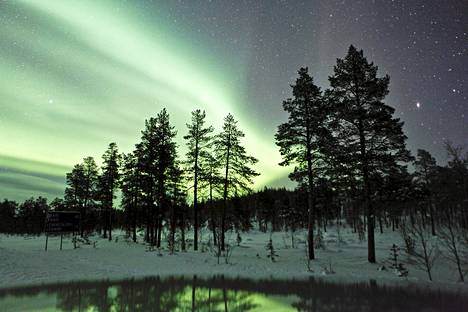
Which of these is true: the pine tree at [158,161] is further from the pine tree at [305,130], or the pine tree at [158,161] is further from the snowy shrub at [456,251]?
the snowy shrub at [456,251]

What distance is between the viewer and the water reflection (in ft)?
31.2

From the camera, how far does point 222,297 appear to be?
37.7 feet

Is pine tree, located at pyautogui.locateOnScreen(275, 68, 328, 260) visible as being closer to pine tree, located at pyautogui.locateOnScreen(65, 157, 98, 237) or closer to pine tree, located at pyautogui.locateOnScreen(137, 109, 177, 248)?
pine tree, located at pyautogui.locateOnScreen(137, 109, 177, 248)

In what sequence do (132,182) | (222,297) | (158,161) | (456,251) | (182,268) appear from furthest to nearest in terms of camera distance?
(132,182) < (158,161) < (182,268) < (456,251) < (222,297)

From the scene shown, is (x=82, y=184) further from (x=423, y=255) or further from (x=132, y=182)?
(x=423, y=255)

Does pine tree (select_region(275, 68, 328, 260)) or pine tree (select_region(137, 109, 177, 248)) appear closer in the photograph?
pine tree (select_region(275, 68, 328, 260))

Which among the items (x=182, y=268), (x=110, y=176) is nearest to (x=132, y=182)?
(x=110, y=176)

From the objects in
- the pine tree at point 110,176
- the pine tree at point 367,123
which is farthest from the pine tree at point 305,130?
the pine tree at point 110,176

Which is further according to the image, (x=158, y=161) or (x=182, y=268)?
(x=158, y=161)

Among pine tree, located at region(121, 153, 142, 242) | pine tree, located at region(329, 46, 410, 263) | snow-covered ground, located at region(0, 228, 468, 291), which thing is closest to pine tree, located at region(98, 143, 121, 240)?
pine tree, located at region(121, 153, 142, 242)

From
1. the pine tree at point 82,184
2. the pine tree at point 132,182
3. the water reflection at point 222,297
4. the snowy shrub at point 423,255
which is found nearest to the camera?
the water reflection at point 222,297

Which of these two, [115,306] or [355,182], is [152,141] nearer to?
[355,182]

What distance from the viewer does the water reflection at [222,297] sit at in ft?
31.2

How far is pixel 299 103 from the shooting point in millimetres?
24672
